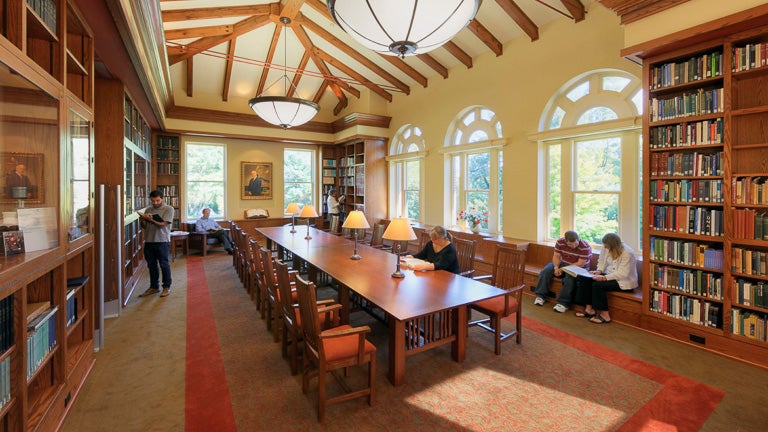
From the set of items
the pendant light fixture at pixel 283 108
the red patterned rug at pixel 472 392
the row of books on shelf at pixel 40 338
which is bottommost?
the red patterned rug at pixel 472 392

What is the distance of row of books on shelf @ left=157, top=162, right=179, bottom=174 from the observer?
8.14 m

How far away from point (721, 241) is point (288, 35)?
24.2ft

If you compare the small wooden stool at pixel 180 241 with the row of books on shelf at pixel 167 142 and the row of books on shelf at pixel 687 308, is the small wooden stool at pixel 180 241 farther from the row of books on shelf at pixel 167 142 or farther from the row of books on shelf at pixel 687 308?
the row of books on shelf at pixel 687 308

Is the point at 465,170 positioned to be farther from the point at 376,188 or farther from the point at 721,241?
the point at 721,241

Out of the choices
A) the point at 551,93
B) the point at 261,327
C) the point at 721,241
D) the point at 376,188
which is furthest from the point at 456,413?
the point at 376,188

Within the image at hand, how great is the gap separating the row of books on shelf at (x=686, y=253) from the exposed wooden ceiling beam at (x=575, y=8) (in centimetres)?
296

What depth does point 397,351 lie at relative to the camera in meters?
2.55

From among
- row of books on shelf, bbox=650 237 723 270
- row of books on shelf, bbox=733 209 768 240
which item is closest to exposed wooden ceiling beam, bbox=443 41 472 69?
row of books on shelf, bbox=650 237 723 270

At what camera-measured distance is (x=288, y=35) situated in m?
7.03

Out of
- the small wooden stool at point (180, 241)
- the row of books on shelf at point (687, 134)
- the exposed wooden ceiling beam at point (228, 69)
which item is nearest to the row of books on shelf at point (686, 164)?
the row of books on shelf at point (687, 134)

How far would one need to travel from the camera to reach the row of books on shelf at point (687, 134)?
10.4 feet

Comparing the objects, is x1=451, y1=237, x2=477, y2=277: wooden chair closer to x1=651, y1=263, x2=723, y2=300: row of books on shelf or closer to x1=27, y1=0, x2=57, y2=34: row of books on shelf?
x1=651, y1=263, x2=723, y2=300: row of books on shelf

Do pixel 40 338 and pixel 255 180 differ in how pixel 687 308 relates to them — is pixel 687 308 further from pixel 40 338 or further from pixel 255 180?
pixel 255 180

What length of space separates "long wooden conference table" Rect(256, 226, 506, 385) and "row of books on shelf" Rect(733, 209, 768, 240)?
86.3 inches
